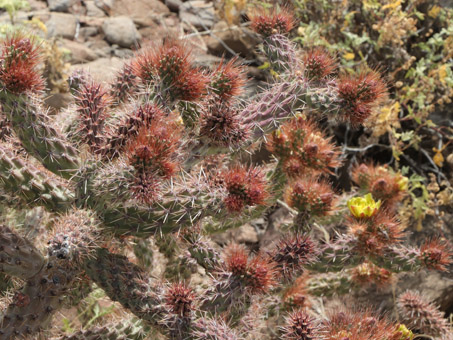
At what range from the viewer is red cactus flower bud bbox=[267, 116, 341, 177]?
304 cm

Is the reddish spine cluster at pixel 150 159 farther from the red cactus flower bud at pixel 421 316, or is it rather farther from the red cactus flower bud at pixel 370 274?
the red cactus flower bud at pixel 421 316

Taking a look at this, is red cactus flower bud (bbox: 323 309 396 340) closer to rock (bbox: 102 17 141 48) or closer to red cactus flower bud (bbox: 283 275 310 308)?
red cactus flower bud (bbox: 283 275 310 308)

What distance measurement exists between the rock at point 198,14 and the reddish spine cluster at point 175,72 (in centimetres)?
285

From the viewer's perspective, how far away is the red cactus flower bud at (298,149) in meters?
3.04

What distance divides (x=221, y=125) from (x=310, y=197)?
808 millimetres

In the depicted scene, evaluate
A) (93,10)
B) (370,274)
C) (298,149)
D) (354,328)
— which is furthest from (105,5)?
(354,328)

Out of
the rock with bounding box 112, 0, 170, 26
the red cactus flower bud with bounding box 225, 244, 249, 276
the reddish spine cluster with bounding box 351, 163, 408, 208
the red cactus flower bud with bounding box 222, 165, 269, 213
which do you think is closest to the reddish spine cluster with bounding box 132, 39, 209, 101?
the red cactus flower bud with bounding box 222, 165, 269, 213

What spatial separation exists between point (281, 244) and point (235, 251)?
0.31m

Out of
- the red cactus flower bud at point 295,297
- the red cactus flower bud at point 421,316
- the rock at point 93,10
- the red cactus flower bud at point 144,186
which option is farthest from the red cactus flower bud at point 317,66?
the rock at point 93,10

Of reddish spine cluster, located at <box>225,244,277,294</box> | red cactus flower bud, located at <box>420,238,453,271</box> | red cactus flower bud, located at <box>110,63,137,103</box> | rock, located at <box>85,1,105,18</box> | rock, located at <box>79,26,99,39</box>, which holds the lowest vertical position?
rock, located at <box>79,26,99,39</box>


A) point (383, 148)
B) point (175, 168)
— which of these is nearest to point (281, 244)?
point (175, 168)

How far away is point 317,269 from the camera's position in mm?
3012

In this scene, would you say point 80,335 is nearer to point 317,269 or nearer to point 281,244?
point 281,244

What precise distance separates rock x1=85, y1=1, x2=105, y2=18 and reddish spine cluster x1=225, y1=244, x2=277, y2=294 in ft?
11.8
